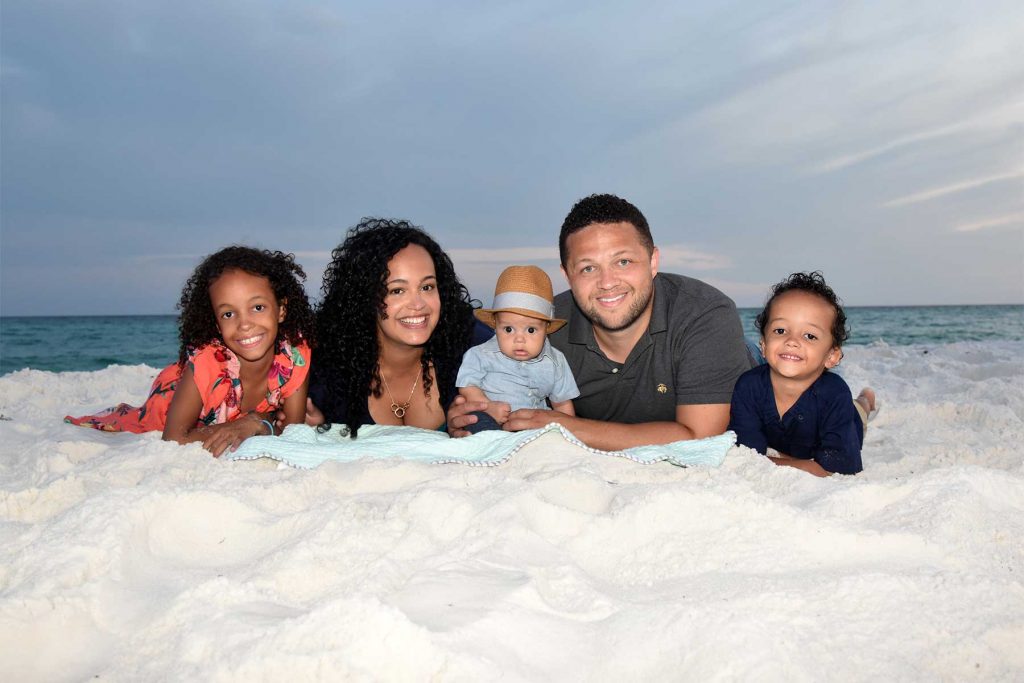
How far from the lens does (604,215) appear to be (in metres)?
3.46

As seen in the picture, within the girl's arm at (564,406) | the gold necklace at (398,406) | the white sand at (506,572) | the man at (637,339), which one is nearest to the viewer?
the white sand at (506,572)

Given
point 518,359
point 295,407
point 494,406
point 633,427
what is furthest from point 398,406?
point 633,427

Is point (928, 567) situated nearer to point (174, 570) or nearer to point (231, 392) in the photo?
point (174, 570)

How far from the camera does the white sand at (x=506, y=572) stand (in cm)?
152

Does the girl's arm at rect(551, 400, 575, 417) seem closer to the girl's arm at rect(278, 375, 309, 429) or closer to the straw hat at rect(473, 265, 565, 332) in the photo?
the straw hat at rect(473, 265, 565, 332)

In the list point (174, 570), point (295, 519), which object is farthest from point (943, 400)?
point (174, 570)

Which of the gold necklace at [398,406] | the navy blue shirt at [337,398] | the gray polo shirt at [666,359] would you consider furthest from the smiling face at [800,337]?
the gold necklace at [398,406]

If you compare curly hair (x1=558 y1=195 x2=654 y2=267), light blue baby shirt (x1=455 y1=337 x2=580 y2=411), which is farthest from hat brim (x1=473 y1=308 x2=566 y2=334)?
curly hair (x1=558 y1=195 x2=654 y2=267)

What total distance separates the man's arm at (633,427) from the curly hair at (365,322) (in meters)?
0.72

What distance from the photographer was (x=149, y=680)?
1.47m

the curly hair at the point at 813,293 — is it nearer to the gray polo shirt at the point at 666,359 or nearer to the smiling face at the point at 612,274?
the gray polo shirt at the point at 666,359

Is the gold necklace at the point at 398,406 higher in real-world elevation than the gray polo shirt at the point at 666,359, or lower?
lower

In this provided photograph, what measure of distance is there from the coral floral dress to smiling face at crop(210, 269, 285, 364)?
122mm

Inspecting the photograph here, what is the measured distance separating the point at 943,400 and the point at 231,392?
4900 millimetres
